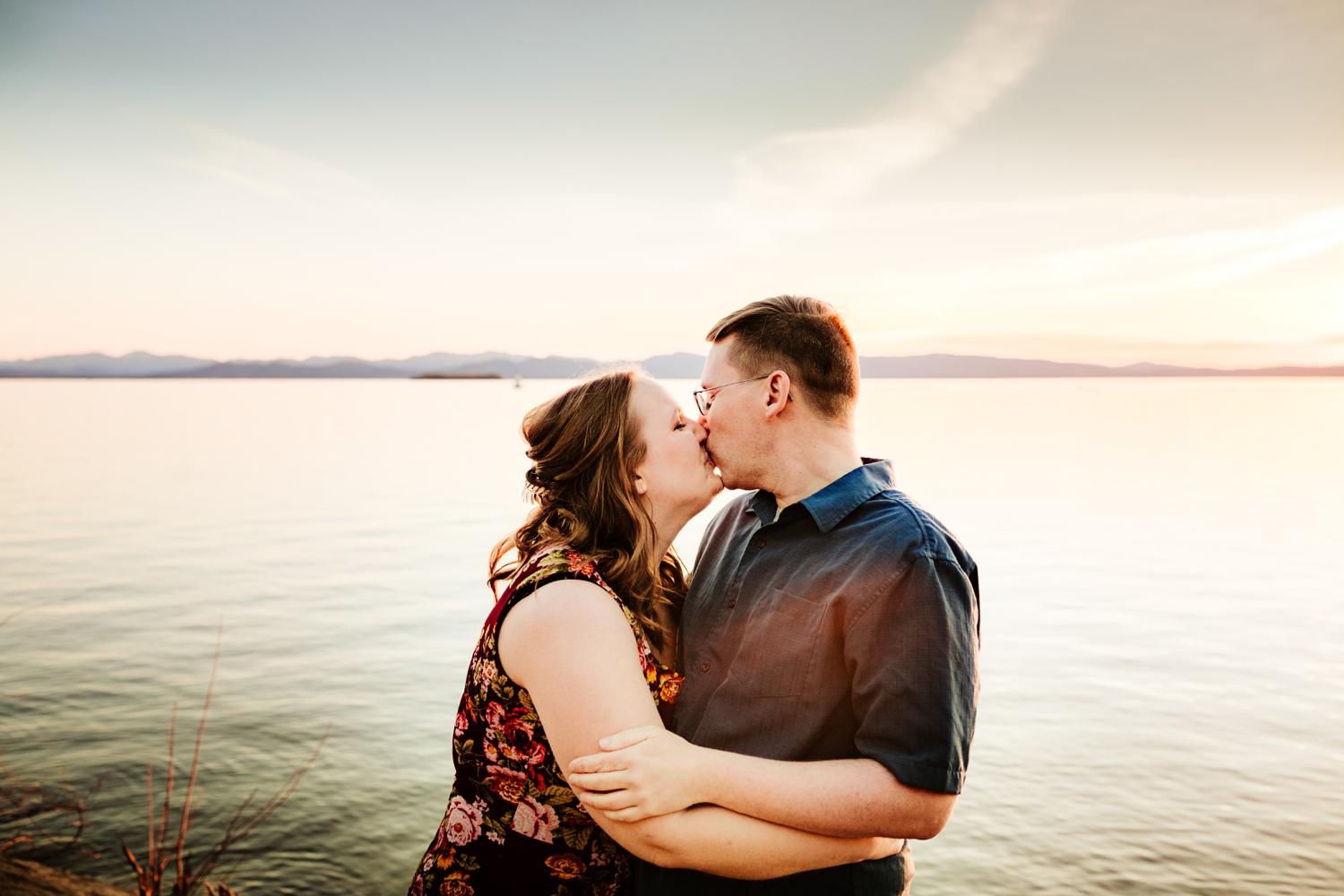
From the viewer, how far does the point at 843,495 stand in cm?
→ 294

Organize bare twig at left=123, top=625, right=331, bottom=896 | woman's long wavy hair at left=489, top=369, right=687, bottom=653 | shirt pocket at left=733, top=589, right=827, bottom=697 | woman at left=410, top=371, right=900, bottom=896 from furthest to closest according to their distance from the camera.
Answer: bare twig at left=123, top=625, right=331, bottom=896 → woman's long wavy hair at left=489, top=369, right=687, bottom=653 → shirt pocket at left=733, top=589, right=827, bottom=697 → woman at left=410, top=371, right=900, bottom=896

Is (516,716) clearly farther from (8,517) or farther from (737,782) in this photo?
(8,517)

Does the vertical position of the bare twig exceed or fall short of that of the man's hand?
it falls short

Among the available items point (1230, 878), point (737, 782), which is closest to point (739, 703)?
point (737, 782)

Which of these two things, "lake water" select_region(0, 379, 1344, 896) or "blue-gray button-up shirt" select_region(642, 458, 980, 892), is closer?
"blue-gray button-up shirt" select_region(642, 458, 980, 892)

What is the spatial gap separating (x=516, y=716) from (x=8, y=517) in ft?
79.8

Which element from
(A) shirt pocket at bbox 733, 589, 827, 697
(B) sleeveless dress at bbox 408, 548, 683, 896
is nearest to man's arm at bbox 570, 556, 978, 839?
(A) shirt pocket at bbox 733, 589, 827, 697

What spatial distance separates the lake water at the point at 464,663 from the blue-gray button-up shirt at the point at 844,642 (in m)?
6.02

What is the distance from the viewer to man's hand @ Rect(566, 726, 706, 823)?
240 cm

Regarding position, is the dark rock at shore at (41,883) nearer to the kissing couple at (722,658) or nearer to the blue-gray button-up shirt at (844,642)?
the kissing couple at (722,658)

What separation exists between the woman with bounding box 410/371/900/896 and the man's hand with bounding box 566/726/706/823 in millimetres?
51

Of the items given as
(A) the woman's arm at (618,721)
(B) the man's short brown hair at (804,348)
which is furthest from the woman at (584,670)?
(B) the man's short brown hair at (804,348)

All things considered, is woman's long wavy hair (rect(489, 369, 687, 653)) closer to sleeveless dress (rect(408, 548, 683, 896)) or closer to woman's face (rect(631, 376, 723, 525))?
woman's face (rect(631, 376, 723, 525))

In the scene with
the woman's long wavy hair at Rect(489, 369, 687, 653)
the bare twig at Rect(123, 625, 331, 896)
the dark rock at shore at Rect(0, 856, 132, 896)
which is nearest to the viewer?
the woman's long wavy hair at Rect(489, 369, 687, 653)
